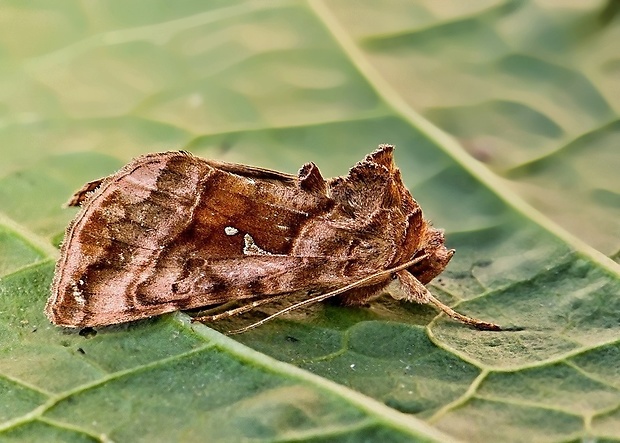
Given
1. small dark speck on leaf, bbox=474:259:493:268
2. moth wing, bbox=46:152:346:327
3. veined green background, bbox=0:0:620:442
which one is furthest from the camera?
small dark speck on leaf, bbox=474:259:493:268

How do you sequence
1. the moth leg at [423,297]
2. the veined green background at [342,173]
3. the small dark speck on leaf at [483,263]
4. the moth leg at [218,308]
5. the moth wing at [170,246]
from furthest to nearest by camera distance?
the small dark speck on leaf at [483,263]
the moth leg at [423,297]
the moth leg at [218,308]
the moth wing at [170,246]
the veined green background at [342,173]

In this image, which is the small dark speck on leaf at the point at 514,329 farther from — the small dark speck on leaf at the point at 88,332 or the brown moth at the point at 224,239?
the small dark speck on leaf at the point at 88,332

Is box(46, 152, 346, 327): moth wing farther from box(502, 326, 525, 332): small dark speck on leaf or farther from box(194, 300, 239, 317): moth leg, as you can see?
box(502, 326, 525, 332): small dark speck on leaf

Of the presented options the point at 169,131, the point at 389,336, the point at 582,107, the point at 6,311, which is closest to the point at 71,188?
the point at 169,131

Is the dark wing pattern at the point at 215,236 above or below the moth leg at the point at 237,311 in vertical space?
above

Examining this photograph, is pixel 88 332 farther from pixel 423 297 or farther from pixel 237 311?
pixel 423 297

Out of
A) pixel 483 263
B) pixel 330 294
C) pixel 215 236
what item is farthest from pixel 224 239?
pixel 483 263

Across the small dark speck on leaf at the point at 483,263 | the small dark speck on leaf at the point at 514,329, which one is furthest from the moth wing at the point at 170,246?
the small dark speck on leaf at the point at 483,263

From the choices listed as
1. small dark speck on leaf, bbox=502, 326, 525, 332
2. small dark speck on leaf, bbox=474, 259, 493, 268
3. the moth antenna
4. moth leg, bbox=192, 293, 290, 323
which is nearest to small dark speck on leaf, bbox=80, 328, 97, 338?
moth leg, bbox=192, 293, 290, 323

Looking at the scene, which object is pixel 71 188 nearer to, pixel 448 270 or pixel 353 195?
pixel 353 195

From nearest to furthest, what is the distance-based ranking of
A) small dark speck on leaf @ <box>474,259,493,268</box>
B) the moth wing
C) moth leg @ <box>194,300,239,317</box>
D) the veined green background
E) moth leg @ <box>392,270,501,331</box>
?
1. the veined green background
2. the moth wing
3. moth leg @ <box>194,300,239,317</box>
4. moth leg @ <box>392,270,501,331</box>
5. small dark speck on leaf @ <box>474,259,493,268</box>
